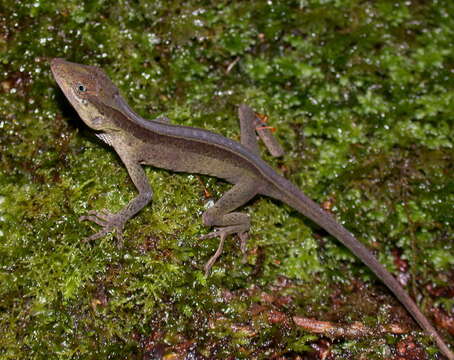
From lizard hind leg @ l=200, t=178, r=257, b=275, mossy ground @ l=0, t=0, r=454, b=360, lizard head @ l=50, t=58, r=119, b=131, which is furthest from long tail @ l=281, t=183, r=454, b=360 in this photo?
lizard head @ l=50, t=58, r=119, b=131

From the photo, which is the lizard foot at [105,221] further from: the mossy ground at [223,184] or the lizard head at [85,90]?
the lizard head at [85,90]

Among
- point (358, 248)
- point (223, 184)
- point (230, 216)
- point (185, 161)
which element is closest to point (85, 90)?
point (185, 161)

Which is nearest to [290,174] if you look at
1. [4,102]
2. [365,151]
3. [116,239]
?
[365,151]

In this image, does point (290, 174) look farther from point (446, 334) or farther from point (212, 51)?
point (446, 334)

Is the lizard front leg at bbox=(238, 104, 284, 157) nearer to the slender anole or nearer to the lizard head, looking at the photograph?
the slender anole

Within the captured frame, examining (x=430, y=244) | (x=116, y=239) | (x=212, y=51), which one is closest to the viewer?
(x=116, y=239)

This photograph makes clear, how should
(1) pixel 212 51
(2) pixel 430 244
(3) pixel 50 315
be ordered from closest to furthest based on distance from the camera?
(3) pixel 50 315 → (2) pixel 430 244 → (1) pixel 212 51

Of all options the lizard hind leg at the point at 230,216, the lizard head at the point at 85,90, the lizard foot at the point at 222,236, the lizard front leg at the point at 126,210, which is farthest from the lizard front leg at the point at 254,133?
the lizard head at the point at 85,90

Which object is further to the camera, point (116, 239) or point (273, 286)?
point (273, 286)
